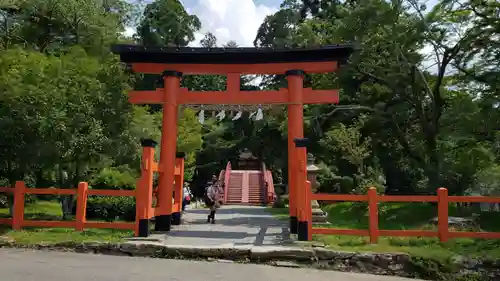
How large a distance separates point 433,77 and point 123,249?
17180 millimetres

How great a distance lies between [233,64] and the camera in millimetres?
12406

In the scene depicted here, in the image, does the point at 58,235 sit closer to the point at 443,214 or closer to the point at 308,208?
the point at 308,208

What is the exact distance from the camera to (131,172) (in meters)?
16.7

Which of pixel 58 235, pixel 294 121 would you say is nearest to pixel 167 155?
pixel 58 235

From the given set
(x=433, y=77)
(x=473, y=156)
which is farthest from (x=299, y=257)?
(x=433, y=77)

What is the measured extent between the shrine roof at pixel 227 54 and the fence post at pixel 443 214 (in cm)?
443

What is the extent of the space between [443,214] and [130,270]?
23.0 ft

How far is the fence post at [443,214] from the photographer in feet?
32.8

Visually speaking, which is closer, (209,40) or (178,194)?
(178,194)

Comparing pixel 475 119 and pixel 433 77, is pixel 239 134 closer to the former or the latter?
pixel 433 77

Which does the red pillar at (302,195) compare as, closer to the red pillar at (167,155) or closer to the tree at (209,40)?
the red pillar at (167,155)

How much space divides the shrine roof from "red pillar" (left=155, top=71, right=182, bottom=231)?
0.54 m

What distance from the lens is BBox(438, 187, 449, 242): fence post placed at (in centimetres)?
998

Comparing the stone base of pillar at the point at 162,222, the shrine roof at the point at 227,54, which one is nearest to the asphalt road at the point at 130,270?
the stone base of pillar at the point at 162,222
